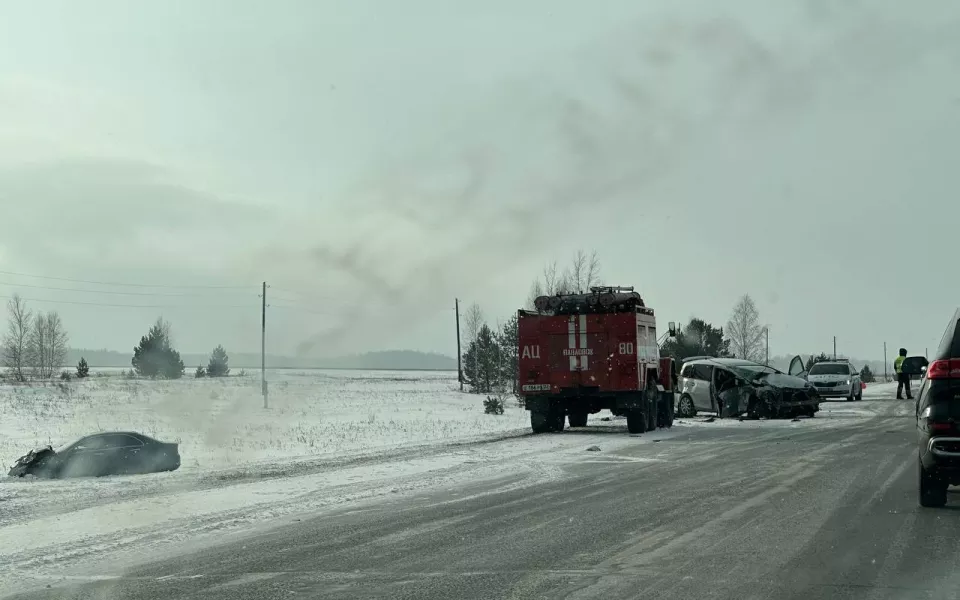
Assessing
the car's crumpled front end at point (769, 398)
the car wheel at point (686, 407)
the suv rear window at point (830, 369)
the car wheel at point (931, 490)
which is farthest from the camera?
the suv rear window at point (830, 369)

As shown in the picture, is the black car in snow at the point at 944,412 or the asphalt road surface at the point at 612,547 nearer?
the asphalt road surface at the point at 612,547

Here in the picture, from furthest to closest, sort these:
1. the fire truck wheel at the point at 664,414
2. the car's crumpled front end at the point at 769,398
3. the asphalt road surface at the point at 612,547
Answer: the car's crumpled front end at the point at 769,398 < the fire truck wheel at the point at 664,414 < the asphalt road surface at the point at 612,547

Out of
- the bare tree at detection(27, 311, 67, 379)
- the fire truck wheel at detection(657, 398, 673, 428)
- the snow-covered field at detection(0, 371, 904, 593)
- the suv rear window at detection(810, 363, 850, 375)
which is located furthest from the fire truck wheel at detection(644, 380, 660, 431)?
the bare tree at detection(27, 311, 67, 379)

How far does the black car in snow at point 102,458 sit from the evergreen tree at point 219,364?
8.55ft

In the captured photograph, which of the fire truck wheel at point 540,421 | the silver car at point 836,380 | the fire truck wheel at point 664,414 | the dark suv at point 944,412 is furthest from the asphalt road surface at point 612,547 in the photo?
the silver car at point 836,380

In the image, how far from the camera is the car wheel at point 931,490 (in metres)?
9.48

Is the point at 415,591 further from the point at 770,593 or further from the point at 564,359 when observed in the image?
the point at 564,359

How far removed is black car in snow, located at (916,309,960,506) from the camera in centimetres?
895

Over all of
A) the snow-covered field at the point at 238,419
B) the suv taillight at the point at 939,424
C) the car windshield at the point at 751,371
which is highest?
the car windshield at the point at 751,371

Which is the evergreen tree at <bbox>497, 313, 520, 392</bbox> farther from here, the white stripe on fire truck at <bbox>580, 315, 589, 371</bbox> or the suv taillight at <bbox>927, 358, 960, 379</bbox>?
the suv taillight at <bbox>927, 358, 960, 379</bbox>

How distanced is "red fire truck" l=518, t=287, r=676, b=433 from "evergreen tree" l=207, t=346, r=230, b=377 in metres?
6.74

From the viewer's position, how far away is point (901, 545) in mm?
7621

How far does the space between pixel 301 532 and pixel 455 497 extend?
9.02ft

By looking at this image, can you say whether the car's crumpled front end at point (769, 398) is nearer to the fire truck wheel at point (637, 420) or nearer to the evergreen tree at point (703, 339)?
the fire truck wheel at point (637, 420)
